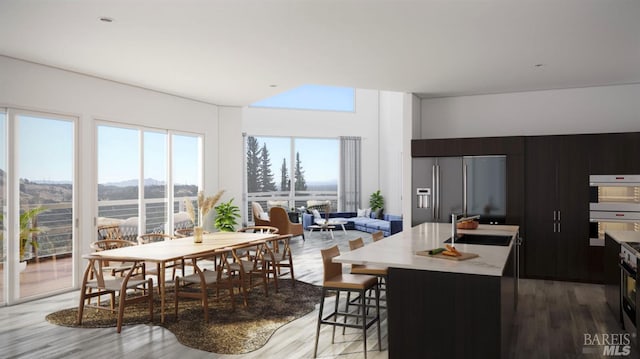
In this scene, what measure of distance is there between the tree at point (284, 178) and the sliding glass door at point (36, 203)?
787 centimetres

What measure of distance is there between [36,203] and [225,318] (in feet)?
9.63

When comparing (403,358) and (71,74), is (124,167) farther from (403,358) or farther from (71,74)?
(403,358)

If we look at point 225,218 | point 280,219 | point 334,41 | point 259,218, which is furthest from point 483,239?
point 259,218

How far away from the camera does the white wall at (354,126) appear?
13.6m

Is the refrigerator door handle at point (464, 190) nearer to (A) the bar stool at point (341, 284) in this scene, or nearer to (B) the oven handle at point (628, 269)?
(B) the oven handle at point (628, 269)

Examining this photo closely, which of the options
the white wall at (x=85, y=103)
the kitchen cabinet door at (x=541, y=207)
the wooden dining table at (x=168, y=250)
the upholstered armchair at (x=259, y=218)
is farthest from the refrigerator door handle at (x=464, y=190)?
the white wall at (x=85, y=103)

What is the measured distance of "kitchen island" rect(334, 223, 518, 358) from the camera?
9.84 ft

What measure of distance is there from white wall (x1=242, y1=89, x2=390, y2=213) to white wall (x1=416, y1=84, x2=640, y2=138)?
5.70 metres

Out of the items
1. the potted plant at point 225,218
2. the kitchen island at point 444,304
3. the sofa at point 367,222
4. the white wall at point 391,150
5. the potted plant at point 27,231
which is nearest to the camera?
the kitchen island at point 444,304

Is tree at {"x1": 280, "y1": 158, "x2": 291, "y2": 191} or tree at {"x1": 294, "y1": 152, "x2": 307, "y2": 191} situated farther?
tree at {"x1": 294, "y1": 152, "x2": 307, "y2": 191}

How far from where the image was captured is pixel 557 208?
6.68 metres

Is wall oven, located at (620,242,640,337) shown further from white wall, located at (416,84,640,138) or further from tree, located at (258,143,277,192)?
tree, located at (258,143,277,192)

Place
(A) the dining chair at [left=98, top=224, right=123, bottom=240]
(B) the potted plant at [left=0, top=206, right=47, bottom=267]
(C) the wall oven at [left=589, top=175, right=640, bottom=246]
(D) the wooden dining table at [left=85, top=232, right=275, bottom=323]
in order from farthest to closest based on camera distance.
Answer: (A) the dining chair at [left=98, top=224, right=123, bottom=240]
(C) the wall oven at [left=589, top=175, right=640, bottom=246]
(B) the potted plant at [left=0, top=206, right=47, bottom=267]
(D) the wooden dining table at [left=85, top=232, right=275, bottom=323]

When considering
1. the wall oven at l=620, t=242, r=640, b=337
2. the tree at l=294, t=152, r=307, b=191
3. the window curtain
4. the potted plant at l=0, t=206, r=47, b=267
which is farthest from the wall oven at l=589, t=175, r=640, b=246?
the tree at l=294, t=152, r=307, b=191
